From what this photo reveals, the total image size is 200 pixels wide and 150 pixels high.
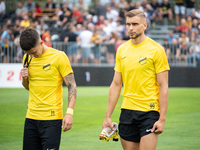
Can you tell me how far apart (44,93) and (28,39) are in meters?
0.72

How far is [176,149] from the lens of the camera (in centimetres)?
717

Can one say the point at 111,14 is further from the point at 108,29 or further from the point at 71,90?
the point at 71,90

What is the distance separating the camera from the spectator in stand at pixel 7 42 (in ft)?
59.1

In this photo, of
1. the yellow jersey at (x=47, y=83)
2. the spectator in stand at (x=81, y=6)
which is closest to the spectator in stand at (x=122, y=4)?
the spectator in stand at (x=81, y=6)

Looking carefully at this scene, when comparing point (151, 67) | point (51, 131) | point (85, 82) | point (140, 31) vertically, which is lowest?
point (85, 82)

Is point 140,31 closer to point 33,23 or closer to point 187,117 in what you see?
point 187,117

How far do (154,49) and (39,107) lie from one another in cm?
164

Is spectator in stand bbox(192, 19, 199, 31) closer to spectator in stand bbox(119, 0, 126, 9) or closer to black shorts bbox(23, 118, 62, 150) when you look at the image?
spectator in stand bbox(119, 0, 126, 9)

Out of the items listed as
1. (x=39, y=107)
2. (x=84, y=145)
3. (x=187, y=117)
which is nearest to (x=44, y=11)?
(x=187, y=117)

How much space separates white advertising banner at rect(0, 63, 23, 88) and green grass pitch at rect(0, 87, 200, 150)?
87.3 inches

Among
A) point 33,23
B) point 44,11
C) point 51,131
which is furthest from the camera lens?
point 44,11

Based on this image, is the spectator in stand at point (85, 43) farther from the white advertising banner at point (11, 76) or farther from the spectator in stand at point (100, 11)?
the white advertising banner at point (11, 76)

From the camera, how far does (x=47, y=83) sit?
4375 mm

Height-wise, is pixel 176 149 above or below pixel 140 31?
below
